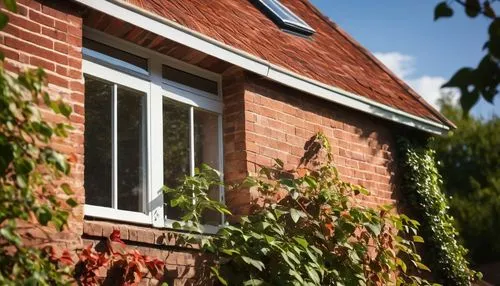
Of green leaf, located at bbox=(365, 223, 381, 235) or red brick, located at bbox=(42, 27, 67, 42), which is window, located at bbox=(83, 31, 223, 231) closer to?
red brick, located at bbox=(42, 27, 67, 42)

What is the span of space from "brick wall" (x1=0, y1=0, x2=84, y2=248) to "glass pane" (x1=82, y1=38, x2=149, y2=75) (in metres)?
0.41

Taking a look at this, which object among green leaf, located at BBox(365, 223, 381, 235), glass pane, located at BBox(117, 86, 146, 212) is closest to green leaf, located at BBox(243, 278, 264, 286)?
glass pane, located at BBox(117, 86, 146, 212)

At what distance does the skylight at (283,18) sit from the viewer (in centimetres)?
942

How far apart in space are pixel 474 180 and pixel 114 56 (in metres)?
23.4

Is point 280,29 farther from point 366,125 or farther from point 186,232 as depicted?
point 186,232

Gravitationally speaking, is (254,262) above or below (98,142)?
below

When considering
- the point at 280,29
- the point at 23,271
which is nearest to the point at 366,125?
the point at 280,29

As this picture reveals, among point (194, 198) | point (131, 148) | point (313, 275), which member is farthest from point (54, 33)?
point (313, 275)

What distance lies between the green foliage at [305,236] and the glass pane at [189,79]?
33.7 inches

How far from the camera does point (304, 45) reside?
30.7 feet

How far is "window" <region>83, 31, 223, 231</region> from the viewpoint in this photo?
6367 mm

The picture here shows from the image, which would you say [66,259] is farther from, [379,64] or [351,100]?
[379,64]

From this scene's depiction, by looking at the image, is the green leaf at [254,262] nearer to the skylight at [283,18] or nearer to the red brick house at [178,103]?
the red brick house at [178,103]

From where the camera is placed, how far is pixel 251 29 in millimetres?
8461
